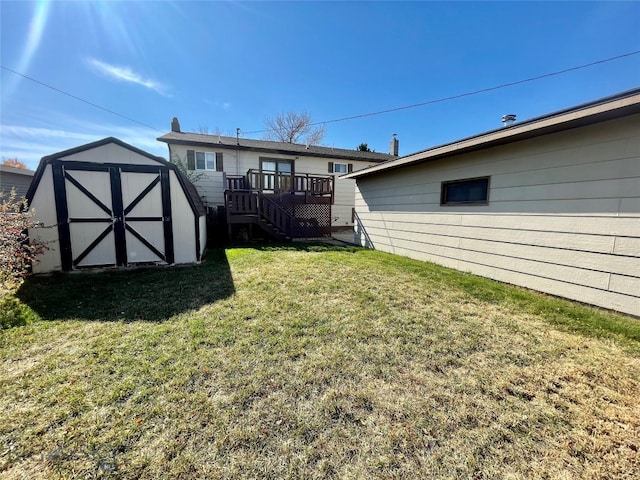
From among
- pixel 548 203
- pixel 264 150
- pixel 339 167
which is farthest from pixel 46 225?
pixel 339 167

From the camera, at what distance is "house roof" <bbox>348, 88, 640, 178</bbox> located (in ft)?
10.3

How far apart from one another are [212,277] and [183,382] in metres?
3.49

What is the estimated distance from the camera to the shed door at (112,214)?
227 inches

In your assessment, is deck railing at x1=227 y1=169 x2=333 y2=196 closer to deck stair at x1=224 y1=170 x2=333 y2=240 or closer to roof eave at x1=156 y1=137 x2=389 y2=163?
deck stair at x1=224 y1=170 x2=333 y2=240

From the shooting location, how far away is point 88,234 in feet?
19.6

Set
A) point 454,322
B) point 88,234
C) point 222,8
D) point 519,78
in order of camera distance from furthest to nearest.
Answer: point 519,78 < point 222,8 < point 88,234 < point 454,322

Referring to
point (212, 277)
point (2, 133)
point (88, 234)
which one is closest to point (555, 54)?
point (212, 277)

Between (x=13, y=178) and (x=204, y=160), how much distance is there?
949cm

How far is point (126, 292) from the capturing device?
4.63 metres

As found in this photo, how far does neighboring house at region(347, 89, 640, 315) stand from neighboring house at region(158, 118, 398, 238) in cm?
565

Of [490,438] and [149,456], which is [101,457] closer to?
[149,456]

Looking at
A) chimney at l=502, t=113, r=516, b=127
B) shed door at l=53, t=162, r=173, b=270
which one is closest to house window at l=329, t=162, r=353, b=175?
chimney at l=502, t=113, r=516, b=127

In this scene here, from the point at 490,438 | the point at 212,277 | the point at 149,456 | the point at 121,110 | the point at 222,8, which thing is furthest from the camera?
the point at 121,110

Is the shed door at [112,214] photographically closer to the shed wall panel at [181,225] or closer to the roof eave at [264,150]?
the shed wall panel at [181,225]
